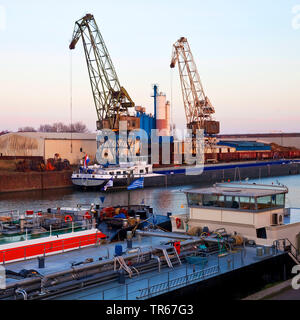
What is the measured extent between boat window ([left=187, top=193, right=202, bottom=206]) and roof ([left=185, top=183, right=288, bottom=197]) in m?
0.12

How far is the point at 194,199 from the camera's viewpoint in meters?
15.6

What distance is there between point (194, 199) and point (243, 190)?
1688 mm

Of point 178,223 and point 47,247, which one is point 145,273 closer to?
point 47,247

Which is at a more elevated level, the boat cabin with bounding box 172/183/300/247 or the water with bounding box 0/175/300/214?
the boat cabin with bounding box 172/183/300/247

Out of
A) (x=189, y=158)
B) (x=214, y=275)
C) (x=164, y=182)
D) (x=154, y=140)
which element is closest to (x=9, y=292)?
(x=214, y=275)

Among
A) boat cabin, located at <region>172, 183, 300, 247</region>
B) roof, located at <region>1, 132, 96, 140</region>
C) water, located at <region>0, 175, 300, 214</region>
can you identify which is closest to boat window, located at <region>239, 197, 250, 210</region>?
boat cabin, located at <region>172, 183, 300, 247</region>

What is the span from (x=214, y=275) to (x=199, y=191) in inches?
180

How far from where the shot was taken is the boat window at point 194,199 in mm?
Answer: 15539

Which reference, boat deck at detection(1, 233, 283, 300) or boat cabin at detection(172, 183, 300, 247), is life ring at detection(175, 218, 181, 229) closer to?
boat cabin at detection(172, 183, 300, 247)

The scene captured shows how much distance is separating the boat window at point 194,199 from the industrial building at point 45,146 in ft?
161

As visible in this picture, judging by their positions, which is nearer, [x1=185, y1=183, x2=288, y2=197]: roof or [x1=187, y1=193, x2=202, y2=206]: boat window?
[x1=185, y1=183, x2=288, y2=197]: roof

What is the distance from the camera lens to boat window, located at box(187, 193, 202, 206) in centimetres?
1554

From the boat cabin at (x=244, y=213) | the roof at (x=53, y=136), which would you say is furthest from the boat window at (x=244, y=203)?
the roof at (x=53, y=136)

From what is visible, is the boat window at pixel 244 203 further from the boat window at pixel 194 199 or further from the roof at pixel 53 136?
the roof at pixel 53 136
